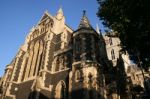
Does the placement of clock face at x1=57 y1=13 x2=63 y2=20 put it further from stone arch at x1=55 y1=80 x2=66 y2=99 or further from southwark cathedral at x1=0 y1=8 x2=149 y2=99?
stone arch at x1=55 y1=80 x2=66 y2=99

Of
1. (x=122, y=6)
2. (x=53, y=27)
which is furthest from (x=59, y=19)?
(x=122, y=6)

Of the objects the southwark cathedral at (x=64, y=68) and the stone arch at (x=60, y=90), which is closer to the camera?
the southwark cathedral at (x=64, y=68)

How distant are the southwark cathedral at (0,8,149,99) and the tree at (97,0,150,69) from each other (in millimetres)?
1809

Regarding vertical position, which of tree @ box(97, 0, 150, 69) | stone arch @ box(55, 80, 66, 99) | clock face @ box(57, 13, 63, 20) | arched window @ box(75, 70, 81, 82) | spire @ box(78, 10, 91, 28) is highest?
clock face @ box(57, 13, 63, 20)

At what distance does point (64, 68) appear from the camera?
24500mm

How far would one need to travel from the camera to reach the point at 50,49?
2758cm

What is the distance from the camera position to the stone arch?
22578 mm

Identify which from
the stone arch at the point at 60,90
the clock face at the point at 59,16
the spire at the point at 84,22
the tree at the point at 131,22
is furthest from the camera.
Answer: the clock face at the point at 59,16

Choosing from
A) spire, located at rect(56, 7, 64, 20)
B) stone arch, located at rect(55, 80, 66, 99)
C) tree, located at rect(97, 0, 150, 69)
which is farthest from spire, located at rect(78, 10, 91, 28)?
tree, located at rect(97, 0, 150, 69)

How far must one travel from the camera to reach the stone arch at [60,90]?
2258 cm

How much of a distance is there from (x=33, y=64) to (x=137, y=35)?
1934 centimetres

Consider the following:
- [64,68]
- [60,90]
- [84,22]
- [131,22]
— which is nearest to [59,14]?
[84,22]

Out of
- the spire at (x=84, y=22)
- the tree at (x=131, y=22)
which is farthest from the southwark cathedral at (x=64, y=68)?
the tree at (x=131, y=22)

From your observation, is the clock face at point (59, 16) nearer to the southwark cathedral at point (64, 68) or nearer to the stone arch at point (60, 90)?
the southwark cathedral at point (64, 68)
